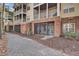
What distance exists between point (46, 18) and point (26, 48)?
540 mm

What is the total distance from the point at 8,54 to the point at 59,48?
29.5 inches

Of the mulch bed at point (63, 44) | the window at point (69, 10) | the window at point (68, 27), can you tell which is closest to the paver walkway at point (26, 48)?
the mulch bed at point (63, 44)

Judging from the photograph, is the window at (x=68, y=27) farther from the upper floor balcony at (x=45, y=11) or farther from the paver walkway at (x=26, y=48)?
the paver walkway at (x=26, y=48)

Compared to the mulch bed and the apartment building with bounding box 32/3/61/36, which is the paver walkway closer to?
the mulch bed

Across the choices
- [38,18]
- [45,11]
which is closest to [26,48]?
[38,18]

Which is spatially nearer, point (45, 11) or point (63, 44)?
point (63, 44)

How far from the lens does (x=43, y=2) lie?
2377 millimetres

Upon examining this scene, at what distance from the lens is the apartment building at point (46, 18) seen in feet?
7.48

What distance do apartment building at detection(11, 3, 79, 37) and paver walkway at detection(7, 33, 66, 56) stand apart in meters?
0.18

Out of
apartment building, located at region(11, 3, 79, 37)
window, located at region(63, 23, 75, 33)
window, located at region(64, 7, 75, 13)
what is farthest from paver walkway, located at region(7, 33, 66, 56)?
window, located at region(64, 7, 75, 13)

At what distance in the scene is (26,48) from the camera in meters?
2.35

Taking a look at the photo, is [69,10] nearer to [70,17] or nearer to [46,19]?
[70,17]

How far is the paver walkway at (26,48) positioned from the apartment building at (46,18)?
180 mm

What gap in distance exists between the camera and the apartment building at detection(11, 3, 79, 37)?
2281 millimetres
